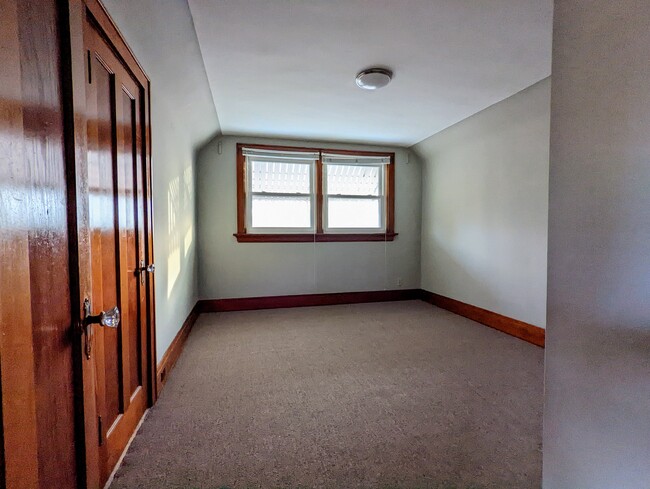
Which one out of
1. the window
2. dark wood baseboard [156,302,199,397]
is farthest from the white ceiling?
dark wood baseboard [156,302,199,397]

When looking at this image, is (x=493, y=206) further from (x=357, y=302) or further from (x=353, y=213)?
(x=357, y=302)

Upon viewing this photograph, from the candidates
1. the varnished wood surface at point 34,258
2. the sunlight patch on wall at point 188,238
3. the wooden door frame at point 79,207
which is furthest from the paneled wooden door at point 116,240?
the sunlight patch on wall at point 188,238

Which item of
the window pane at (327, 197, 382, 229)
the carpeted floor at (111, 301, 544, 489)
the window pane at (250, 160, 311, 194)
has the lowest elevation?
the carpeted floor at (111, 301, 544, 489)

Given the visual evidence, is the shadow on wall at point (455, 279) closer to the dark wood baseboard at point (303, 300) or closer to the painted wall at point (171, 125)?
the dark wood baseboard at point (303, 300)

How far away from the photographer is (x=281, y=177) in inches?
172

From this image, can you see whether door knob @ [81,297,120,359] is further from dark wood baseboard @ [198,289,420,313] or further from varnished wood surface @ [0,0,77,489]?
dark wood baseboard @ [198,289,420,313]

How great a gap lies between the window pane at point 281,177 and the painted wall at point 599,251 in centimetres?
359

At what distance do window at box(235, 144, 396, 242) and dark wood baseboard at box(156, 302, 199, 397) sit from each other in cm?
136

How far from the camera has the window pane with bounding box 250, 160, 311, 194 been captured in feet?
14.1

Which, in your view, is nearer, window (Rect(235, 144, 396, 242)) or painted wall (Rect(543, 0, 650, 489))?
painted wall (Rect(543, 0, 650, 489))

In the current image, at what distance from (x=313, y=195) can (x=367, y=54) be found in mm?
2368

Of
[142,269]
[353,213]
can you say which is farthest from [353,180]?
[142,269]

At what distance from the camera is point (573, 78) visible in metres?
0.95

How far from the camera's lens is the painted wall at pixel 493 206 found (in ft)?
9.78
